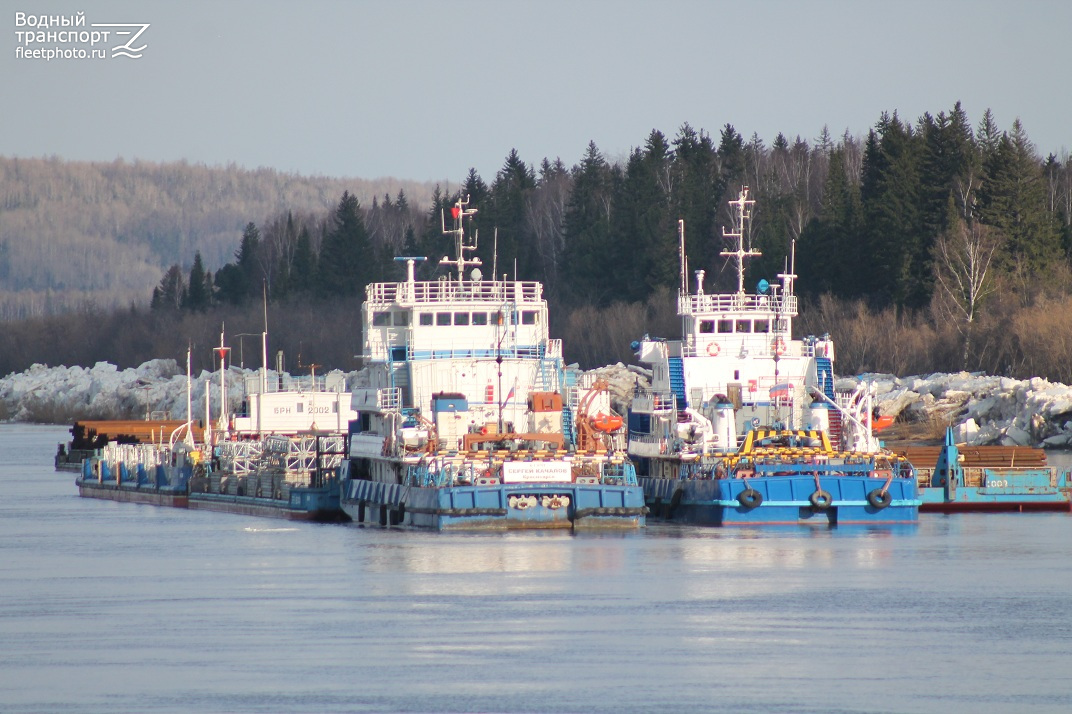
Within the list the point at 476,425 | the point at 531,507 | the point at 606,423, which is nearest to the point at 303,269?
the point at 476,425

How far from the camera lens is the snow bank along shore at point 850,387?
A: 7700cm

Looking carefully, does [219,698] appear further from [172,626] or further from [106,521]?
[106,521]

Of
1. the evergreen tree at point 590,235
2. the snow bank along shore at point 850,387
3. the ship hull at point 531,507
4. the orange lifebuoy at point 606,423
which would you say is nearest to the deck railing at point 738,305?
the snow bank along shore at point 850,387

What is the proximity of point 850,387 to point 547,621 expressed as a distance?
957 inches

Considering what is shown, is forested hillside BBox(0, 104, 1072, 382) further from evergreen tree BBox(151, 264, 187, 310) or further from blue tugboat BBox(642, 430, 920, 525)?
blue tugboat BBox(642, 430, 920, 525)

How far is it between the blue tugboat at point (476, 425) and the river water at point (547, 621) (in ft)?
3.18

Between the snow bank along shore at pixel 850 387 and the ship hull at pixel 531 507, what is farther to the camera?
the snow bank along shore at pixel 850 387

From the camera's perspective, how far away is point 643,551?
42219 millimetres

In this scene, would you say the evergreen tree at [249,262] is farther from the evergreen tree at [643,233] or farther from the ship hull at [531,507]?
the ship hull at [531,507]

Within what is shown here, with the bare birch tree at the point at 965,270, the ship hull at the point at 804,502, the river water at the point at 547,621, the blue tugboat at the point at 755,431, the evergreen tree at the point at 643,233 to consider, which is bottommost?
the river water at the point at 547,621

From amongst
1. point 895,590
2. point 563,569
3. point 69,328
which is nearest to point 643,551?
point 563,569

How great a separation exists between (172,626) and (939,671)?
45.1ft

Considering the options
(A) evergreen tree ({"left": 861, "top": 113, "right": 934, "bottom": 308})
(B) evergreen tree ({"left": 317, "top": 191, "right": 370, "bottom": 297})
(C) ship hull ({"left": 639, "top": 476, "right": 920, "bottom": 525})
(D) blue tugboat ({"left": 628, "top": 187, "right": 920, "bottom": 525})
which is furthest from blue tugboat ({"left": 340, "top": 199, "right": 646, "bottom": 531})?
(B) evergreen tree ({"left": 317, "top": 191, "right": 370, "bottom": 297})

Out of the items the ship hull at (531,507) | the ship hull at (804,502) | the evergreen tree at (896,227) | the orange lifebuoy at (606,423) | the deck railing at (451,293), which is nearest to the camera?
the ship hull at (531,507)
